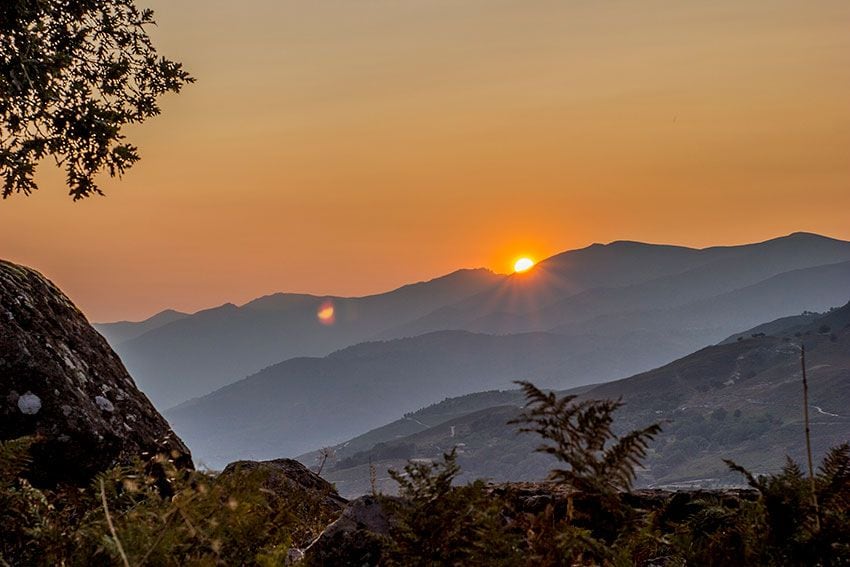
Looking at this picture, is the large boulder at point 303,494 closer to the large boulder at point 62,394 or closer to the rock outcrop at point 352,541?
the large boulder at point 62,394

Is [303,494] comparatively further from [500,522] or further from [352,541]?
[500,522]

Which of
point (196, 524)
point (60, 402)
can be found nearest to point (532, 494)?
point (196, 524)

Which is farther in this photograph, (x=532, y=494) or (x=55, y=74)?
(x=55, y=74)

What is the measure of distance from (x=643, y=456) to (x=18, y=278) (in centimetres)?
926

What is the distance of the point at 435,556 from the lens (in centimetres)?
321

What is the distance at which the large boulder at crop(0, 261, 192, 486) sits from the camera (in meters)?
8.66

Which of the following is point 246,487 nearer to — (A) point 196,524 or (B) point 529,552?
(A) point 196,524

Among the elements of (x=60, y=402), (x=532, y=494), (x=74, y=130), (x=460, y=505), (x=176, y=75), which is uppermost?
(x=176, y=75)

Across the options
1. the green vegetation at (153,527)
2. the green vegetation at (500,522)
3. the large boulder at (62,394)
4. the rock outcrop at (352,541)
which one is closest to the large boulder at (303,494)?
the large boulder at (62,394)

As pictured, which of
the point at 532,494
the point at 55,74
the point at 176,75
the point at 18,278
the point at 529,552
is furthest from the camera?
the point at 176,75

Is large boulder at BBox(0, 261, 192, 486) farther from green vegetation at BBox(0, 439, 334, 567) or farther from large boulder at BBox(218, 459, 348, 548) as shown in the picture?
green vegetation at BBox(0, 439, 334, 567)

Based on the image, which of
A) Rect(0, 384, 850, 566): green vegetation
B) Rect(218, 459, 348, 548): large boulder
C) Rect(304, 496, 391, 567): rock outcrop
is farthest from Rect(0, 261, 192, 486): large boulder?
Rect(0, 384, 850, 566): green vegetation

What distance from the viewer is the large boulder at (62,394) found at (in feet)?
28.4

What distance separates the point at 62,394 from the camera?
9023mm
